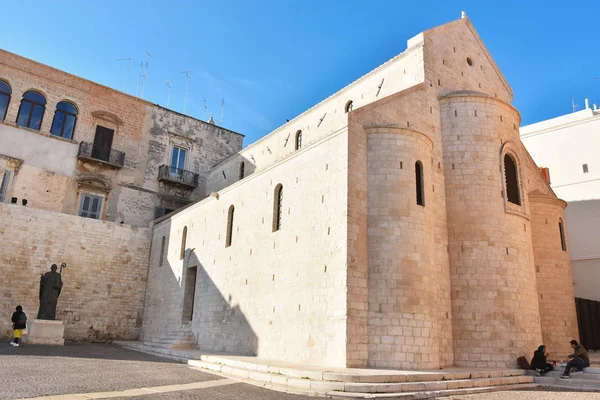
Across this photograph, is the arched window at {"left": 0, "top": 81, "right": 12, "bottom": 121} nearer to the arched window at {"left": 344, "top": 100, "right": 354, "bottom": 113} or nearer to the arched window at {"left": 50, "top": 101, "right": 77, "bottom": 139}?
the arched window at {"left": 50, "top": 101, "right": 77, "bottom": 139}

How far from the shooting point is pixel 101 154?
22484 millimetres

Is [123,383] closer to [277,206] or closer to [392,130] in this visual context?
[277,206]

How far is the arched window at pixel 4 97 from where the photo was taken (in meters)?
20.3

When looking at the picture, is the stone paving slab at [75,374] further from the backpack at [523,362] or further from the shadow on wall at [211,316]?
the backpack at [523,362]

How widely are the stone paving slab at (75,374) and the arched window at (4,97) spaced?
499 inches

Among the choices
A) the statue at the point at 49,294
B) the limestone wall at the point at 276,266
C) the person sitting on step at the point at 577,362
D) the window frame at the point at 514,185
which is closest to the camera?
the person sitting on step at the point at 577,362

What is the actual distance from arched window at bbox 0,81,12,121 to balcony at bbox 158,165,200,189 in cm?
729

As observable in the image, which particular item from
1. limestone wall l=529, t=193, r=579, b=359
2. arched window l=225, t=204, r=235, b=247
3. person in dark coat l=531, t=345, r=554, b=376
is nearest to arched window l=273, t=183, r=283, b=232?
arched window l=225, t=204, r=235, b=247

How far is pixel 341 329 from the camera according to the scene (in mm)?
10375

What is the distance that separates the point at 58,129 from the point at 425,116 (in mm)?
17182

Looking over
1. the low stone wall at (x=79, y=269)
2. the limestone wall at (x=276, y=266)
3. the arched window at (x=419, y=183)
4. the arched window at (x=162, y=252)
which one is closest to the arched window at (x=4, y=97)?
the low stone wall at (x=79, y=269)

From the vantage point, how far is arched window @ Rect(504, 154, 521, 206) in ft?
47.3

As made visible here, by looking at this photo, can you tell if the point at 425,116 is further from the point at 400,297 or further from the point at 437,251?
the point at 400,297

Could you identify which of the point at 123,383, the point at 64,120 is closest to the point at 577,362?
the point at 123,383
